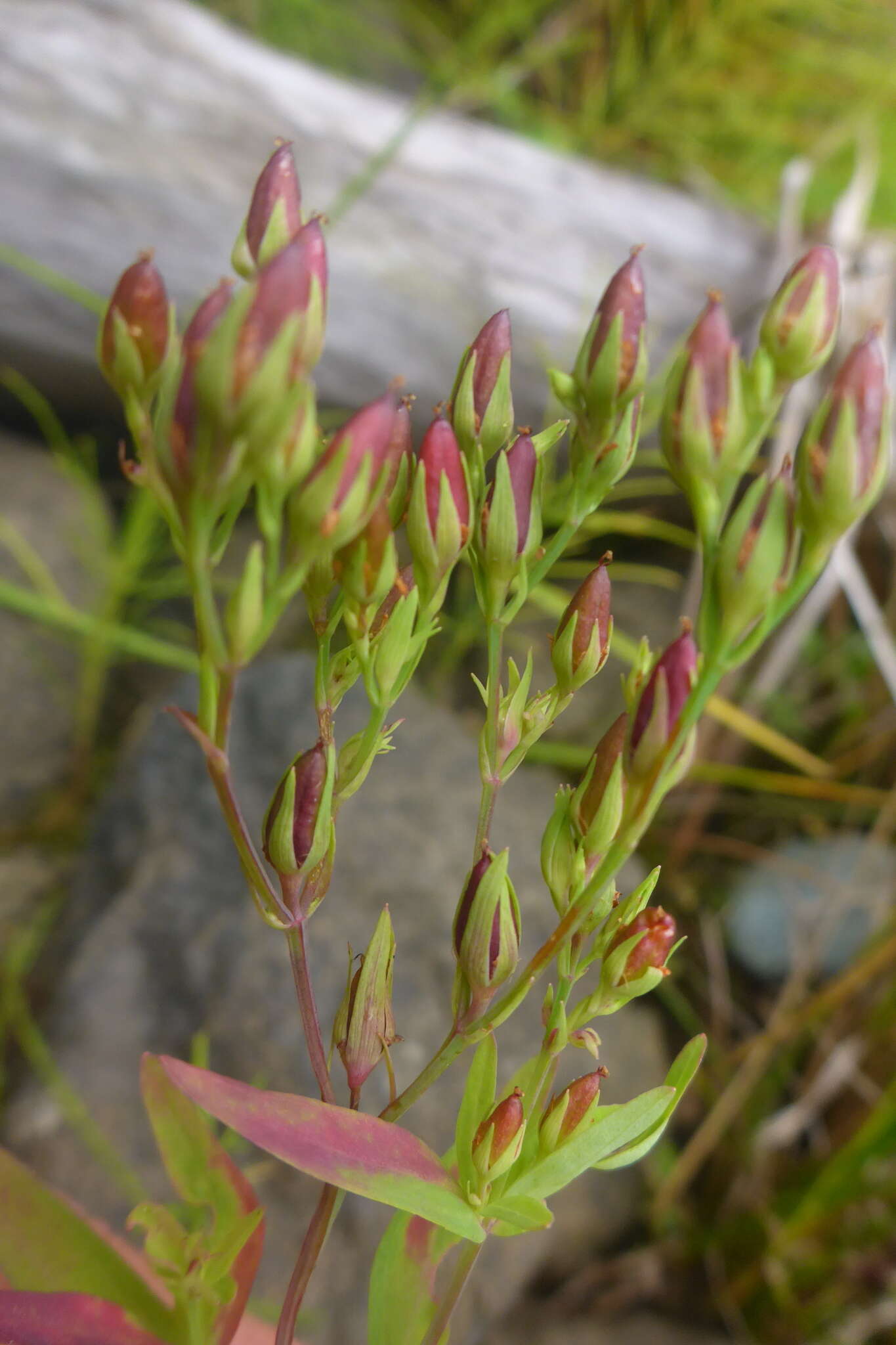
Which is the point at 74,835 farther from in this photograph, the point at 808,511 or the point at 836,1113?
the point at 808,511

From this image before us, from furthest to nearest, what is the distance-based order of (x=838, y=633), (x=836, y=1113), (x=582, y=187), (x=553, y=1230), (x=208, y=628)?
1. (x=582, y=187)
2. (x=838, y=633)
3. (x=836, y=1113)
4. (x=553, y=1230)
5. (x=208, y=628)

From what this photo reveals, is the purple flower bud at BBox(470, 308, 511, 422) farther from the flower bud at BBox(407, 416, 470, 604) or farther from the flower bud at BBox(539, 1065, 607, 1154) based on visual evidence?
the flower bud at BBox(539, 1065, 607, 1154)

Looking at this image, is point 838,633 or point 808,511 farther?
Result: point 838,633

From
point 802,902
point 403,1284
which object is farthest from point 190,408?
point 802,902

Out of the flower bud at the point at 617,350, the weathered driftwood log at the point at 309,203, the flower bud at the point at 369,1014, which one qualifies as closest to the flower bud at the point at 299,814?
the flower bud at the point at 369,1014

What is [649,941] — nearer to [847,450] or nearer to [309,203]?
[847,450]

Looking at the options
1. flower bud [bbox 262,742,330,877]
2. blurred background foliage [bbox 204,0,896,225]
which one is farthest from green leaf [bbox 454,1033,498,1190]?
blurred background foliage [bbox 204,0,896,225]

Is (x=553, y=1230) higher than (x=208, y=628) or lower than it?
lower

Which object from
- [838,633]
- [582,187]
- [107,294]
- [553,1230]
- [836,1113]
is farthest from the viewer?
[582,187]

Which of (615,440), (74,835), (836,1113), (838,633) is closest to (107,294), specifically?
(74,835)
